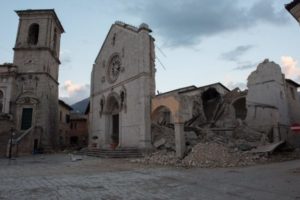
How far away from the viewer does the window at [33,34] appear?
2874 cm

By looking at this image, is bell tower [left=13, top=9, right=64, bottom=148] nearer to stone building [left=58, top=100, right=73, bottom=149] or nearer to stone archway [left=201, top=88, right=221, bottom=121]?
stone building [left=58, top=100, right=73, bottom=149]

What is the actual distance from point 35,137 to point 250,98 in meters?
23.0

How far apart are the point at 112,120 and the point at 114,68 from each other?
5.84 meters

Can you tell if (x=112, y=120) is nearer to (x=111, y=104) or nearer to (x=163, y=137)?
(x=111, y=104)

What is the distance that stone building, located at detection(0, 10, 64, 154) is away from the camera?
84.0 feet

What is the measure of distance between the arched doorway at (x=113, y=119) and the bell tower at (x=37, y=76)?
23.9 feet

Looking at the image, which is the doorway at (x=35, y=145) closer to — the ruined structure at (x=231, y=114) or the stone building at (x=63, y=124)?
the stone building at (x=63, y=124)

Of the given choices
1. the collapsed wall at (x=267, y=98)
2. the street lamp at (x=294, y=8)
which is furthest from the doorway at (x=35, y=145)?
the street lamp at (x=294, y=8)

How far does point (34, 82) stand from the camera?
26875 millimetres

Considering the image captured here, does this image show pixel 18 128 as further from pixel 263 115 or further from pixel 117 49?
pixel 263 115

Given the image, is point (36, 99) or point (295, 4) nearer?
point (295, 4)

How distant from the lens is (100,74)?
28.2 metres

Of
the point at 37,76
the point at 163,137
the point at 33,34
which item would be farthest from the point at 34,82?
the point at 163,137

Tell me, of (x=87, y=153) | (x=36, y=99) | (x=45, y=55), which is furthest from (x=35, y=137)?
(x=45, y=55)
